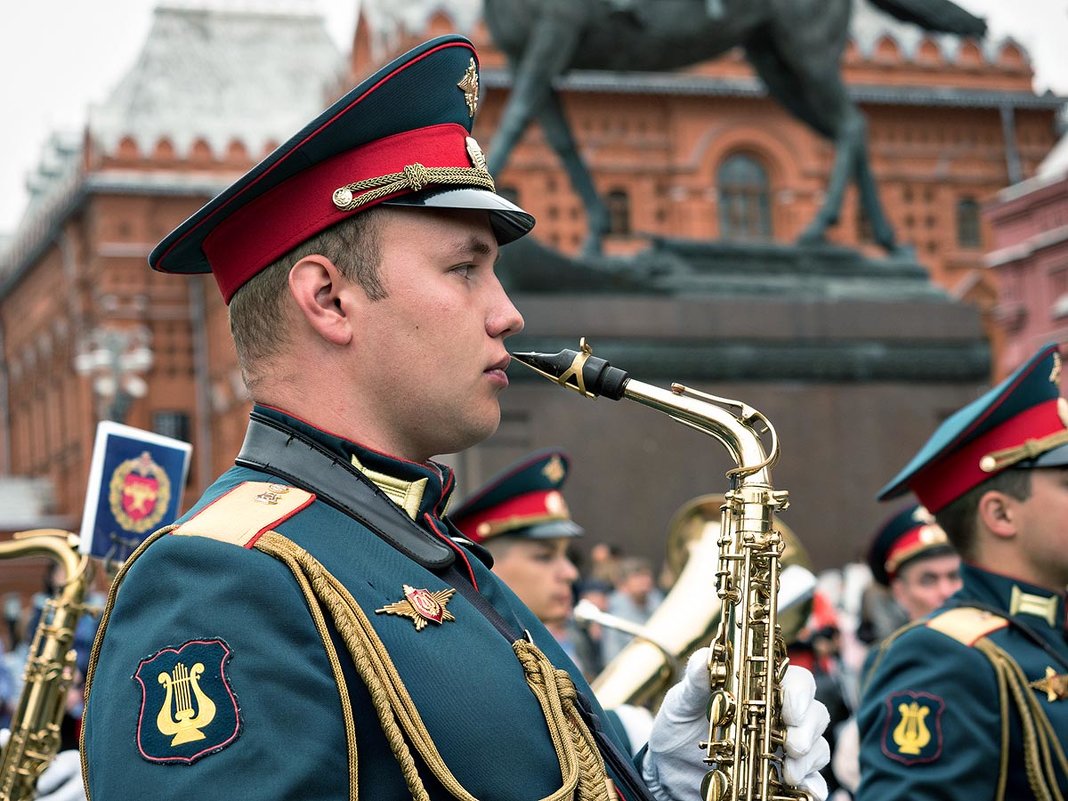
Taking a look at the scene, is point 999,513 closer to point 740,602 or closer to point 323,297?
point 740,602

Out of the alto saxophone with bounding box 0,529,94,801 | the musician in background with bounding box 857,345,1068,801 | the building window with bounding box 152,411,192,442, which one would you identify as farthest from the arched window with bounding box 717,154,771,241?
the alto saxophone with bounding box 0,529,94,801

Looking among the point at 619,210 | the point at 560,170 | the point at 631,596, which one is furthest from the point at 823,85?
the point at 619,210

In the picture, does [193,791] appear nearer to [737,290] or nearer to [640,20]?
[737,290]

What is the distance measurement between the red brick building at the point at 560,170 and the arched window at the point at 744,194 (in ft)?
0.17

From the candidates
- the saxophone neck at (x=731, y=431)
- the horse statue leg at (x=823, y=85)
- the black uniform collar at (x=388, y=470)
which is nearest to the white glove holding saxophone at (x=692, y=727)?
the saxophone neck at (x=731, y=431)

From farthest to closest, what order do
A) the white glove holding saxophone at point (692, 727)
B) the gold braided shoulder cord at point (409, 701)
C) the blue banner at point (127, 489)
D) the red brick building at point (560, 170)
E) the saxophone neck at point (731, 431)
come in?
1. the red brick building at point (560, 170)
2. the blue banner at point (127, 489)
3. the saxophone neck at point (731, 431)
4. the white glove holding saxophone at point (692, 727)
5. the gold braided shoulder cord at point (409, 701)

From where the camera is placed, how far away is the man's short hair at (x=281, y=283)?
235 centimetres

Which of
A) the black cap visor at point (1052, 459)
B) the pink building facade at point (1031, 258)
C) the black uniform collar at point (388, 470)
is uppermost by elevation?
the pink building facade at point (1031, 258)

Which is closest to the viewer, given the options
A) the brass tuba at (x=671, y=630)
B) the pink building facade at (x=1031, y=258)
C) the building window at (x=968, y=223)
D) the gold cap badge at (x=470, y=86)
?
the gold cap badge at (x=470, y=86)

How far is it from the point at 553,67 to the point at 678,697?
11.1 metres

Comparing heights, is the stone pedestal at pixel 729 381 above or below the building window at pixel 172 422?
below

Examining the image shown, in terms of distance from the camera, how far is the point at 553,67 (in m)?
13.3

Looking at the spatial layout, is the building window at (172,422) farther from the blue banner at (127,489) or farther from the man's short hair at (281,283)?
the man's short hair at (281,283)

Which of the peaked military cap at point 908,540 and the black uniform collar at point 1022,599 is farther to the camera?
the peaked military cap at point 908,540
